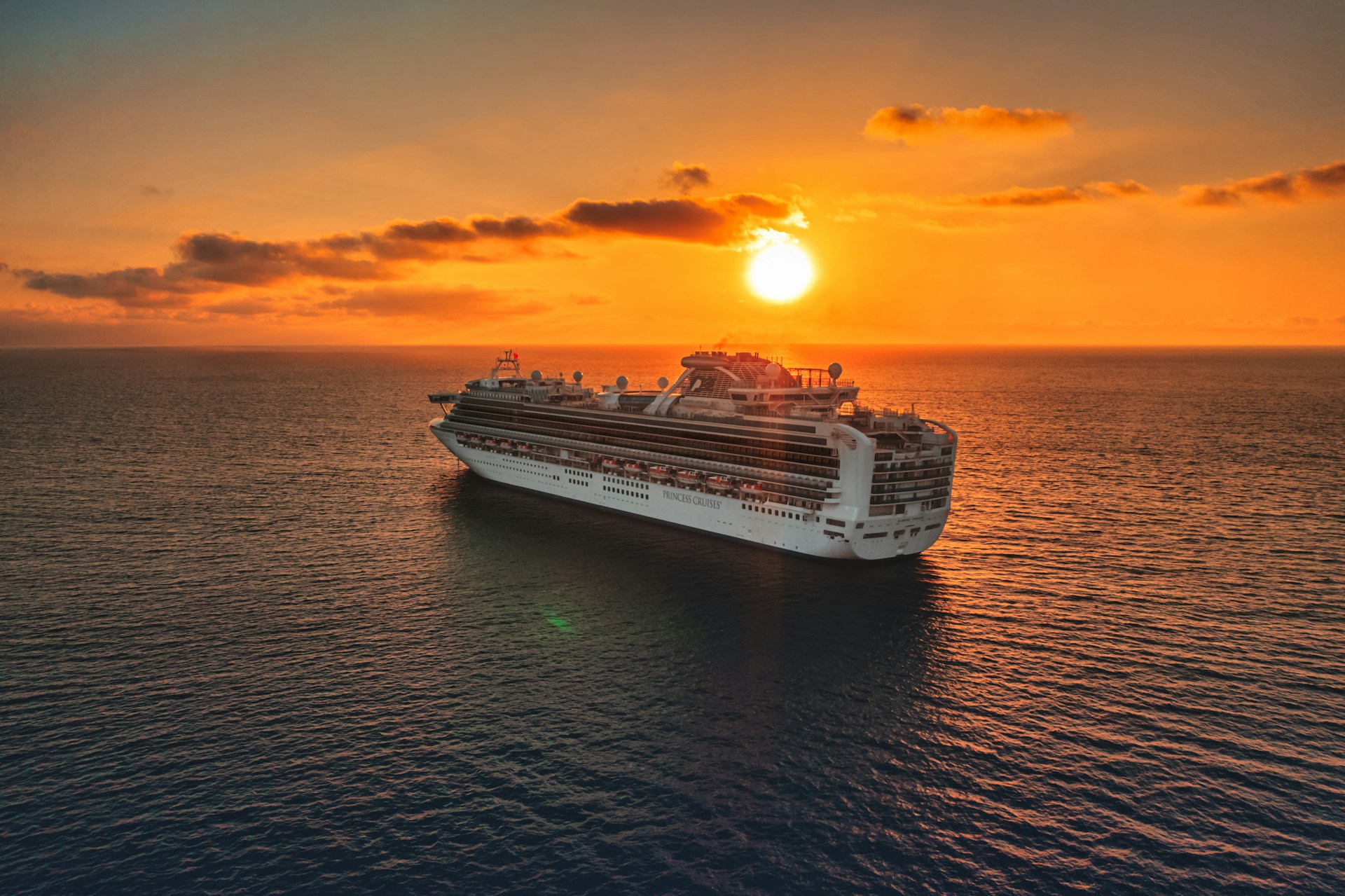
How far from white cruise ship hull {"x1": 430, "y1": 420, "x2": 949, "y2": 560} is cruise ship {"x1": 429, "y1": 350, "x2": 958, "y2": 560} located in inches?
5.1

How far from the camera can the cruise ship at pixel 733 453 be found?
197ft

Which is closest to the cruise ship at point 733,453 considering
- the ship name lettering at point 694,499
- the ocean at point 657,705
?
the ship name lettering at point 694,499

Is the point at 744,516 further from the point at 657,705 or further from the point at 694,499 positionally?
the point at 657,705

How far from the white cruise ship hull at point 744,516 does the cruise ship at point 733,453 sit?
0.13 meters

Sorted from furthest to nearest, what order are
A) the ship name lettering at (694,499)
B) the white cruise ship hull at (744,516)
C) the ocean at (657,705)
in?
the ship name lettering at (694,499)
the white cruise ship hull at (744,516)
the ocean at (657,705)

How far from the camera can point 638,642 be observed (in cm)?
4616

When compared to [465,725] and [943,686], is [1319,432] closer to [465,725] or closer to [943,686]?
[943,686]

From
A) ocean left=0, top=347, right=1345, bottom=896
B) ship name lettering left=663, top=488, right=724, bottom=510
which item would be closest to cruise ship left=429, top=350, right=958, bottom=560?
ship name lettering left=663, top=488, right=724, bottom=510

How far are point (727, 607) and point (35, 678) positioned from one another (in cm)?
4354

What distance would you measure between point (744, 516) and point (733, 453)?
21.2 ft

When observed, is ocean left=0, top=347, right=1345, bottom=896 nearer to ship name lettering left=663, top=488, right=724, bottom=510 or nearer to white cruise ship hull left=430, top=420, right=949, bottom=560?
white cruise ship hull left=430, top=420, right=949, bottom=560

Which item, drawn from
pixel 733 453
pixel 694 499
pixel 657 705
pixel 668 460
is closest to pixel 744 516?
pixel 733 453

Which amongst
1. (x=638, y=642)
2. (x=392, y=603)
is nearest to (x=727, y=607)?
(x=638, y=642)

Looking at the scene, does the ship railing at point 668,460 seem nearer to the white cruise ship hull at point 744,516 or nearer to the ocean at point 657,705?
the white cruise ship hull at point 744,516
